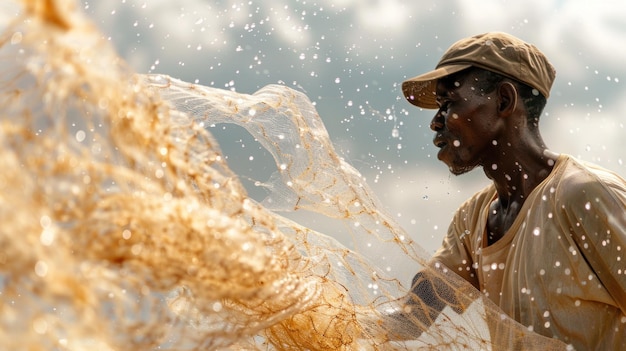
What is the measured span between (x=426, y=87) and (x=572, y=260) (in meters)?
1.17

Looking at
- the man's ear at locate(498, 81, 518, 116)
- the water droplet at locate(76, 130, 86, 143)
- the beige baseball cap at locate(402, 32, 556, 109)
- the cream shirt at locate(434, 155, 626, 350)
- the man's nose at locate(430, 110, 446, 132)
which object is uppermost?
the beige baseball cap at locate(402, 32, 556, 109)

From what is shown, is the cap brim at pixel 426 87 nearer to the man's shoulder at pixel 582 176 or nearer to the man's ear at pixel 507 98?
the man's ear at pixel 507 98

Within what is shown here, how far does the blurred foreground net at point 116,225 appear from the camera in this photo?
1410mm

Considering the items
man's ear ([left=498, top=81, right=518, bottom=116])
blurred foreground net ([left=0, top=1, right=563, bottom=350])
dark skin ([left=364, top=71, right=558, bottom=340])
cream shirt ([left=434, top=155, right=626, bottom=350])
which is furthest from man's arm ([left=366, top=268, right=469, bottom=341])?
man's ear ([left=498, top=81, right=518, bottom=116])

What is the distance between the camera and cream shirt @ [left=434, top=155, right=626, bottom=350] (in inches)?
119

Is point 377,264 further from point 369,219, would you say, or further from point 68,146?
point 68,146

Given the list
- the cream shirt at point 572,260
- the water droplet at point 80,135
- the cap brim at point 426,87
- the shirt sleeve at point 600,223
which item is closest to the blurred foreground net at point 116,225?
the water droplet at point 80,135

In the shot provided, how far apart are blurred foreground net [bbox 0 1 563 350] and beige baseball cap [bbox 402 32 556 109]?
1.41m

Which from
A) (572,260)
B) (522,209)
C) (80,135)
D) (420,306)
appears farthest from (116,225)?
(522,209)

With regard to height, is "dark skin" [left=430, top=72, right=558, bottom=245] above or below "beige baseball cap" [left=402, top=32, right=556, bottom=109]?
below

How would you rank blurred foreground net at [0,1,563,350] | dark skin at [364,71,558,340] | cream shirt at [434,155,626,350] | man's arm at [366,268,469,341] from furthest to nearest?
dark skin at [364,71,558,340], cream shirt at [434,155,626,350], man's arm at [366,268,469,341], blurred foreground net at [0,1,563,350]

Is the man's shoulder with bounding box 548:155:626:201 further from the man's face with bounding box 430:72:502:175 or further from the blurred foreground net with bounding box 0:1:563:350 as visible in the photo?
the blurred foreground net with bounding box 0:1:563:350

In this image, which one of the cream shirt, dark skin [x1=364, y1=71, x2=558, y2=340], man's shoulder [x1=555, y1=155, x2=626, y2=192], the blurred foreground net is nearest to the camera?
the blurred foreground net

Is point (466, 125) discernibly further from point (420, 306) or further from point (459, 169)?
point (420, 306)
